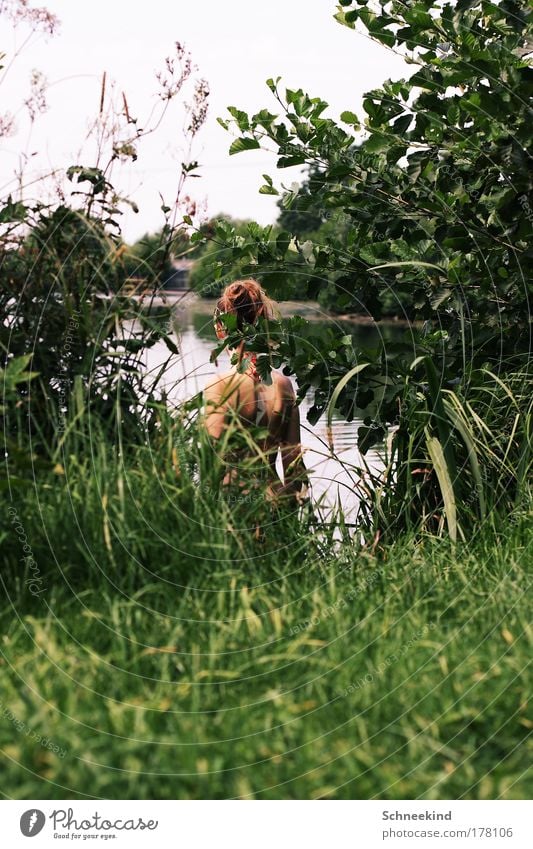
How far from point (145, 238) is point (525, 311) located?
2130 millimetres

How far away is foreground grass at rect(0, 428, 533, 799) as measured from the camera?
9.16 feet

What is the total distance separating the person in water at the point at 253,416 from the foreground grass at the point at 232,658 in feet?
0.84

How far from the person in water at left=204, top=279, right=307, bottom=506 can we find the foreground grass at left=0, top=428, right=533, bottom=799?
257mm

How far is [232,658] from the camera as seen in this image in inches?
Answer: 127

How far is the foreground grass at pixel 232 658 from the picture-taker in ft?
9.16

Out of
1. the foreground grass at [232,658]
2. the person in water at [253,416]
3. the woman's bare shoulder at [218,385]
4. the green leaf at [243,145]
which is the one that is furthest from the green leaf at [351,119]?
the foreground grass at [232,658]

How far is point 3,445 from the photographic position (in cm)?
412

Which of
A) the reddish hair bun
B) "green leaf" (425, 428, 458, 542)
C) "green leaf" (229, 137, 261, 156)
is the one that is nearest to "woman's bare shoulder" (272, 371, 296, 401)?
the reddish hair bun

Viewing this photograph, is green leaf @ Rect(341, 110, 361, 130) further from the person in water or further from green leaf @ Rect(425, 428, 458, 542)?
green leaf @ Rect(425, 428, 458, 542)

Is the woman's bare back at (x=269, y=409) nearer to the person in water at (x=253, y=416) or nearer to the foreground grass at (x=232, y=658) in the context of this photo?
the person in water at (x=253, y=416)

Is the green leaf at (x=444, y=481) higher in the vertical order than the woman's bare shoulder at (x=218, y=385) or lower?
lower

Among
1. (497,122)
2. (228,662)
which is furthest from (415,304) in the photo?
(228,662)

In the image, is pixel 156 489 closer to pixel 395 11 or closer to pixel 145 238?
pixel 145 238

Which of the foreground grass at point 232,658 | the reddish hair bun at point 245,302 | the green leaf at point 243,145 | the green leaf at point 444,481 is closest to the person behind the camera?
the foreground grass at point 232,658
